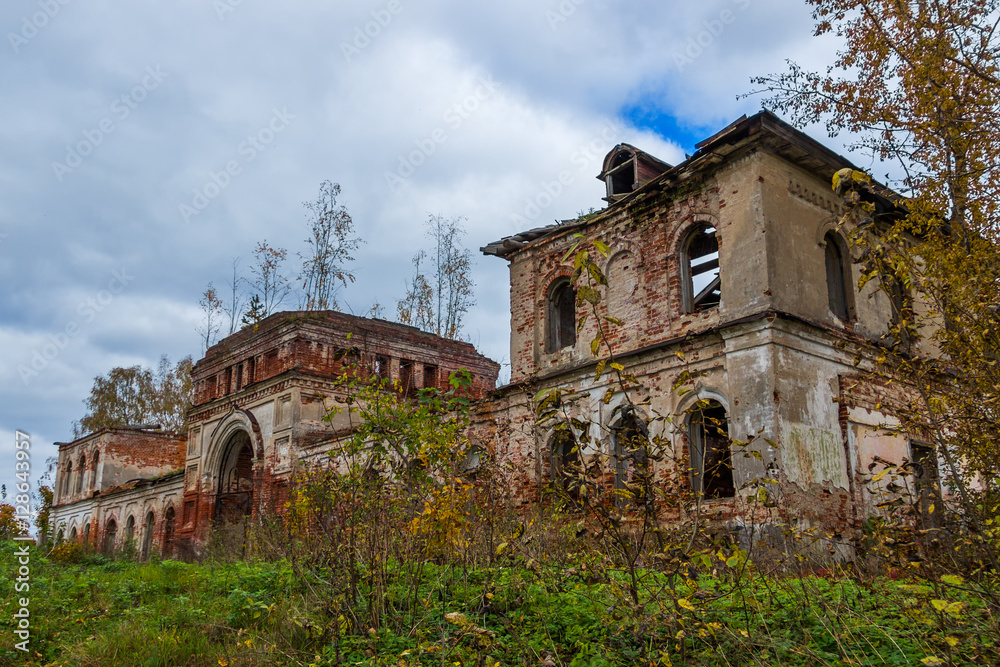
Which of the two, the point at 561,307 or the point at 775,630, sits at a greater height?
the point at 561,307

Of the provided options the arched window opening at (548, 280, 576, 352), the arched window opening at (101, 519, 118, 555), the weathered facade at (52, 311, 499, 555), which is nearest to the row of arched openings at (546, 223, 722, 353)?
the arched window opening at (548, 280, 576, 352)

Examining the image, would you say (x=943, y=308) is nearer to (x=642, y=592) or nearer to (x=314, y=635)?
(x=642, y=592)

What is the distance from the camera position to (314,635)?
6.48 metres

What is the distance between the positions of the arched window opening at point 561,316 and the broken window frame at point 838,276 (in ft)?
16.2

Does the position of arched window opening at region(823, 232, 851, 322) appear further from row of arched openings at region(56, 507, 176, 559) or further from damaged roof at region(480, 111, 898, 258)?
row of arched openings at region(56, 507, 176, 559)

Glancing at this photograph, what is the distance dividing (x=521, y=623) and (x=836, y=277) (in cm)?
1035

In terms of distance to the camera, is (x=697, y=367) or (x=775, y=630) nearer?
(x=775, y=630)

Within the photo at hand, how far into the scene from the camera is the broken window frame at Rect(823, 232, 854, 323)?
45.2 ft

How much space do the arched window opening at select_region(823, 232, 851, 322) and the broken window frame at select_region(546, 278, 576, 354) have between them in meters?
4.92

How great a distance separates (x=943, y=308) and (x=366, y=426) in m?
5.33

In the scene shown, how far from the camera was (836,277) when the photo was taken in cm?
1402

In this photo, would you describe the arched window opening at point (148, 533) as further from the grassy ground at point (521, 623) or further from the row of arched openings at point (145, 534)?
the grassy ground at point (521, 623)

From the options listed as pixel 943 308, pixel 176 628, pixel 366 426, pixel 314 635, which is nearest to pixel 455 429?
pixel 366 426

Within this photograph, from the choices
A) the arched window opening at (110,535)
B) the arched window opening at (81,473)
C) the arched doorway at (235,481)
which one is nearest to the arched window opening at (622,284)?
the arched doorway at (235,481)
